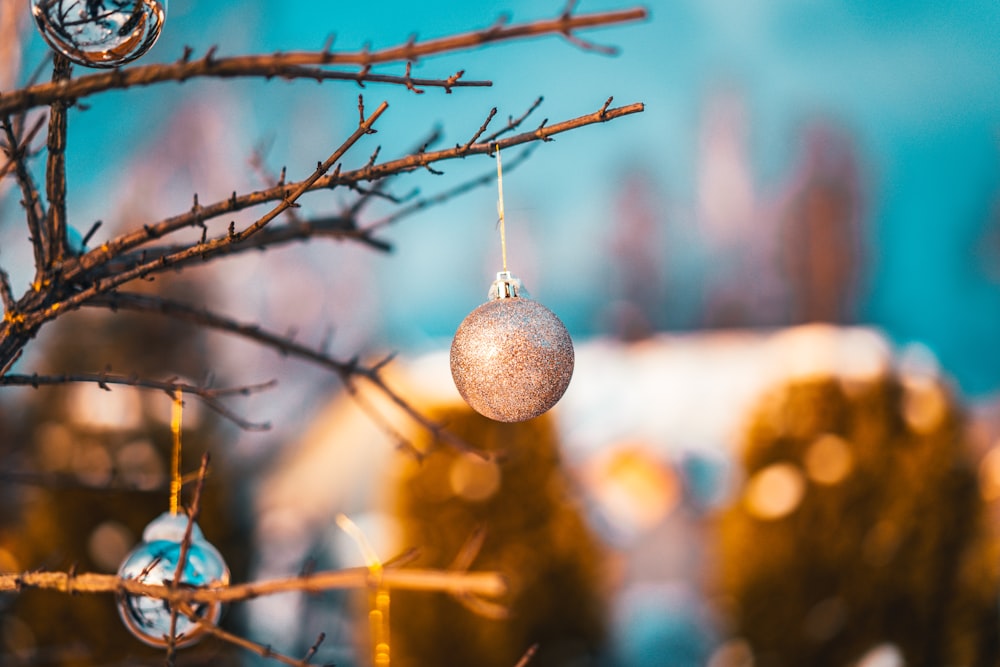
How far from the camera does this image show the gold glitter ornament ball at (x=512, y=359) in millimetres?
1319

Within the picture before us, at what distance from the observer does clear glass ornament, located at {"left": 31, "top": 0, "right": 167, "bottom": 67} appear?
1105 mm

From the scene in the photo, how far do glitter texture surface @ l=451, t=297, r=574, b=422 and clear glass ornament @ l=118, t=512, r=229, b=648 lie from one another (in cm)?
50

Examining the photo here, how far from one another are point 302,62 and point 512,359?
2.02ft

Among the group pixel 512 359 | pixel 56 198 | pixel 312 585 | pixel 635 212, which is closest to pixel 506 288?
pixel 512 359

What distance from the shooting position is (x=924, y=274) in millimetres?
8016

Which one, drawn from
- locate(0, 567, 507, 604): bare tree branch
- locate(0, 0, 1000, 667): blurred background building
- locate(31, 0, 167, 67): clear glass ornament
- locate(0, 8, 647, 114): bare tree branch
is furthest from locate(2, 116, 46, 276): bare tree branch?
locate(0, 0, 1000, 667): blurred background building

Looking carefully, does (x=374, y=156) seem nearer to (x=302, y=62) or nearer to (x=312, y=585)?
(x=302, y=62)

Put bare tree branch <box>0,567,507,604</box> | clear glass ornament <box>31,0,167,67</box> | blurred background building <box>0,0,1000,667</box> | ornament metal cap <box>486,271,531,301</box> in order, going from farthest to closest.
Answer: blurred background building <box>0,0,1000,667</box> → ornament metal cap <box>486,271,531,301</box> → clear glass ornament <box>31,0,167,67</box> → bare tree branch <box>0,567,507,604</box>

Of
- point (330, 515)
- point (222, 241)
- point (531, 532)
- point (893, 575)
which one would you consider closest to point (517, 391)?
point (222, 241)

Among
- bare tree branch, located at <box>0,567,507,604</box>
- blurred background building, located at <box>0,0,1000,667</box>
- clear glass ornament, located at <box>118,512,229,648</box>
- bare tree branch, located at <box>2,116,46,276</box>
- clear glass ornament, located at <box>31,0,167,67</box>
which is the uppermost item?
blurred background building, located at <box>0,0,1000,667</box>

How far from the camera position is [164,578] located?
4.15 feet

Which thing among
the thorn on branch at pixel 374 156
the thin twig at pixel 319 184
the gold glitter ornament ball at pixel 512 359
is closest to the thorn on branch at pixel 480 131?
the thin twig at pixel 319 184

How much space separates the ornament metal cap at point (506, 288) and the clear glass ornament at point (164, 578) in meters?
0.61

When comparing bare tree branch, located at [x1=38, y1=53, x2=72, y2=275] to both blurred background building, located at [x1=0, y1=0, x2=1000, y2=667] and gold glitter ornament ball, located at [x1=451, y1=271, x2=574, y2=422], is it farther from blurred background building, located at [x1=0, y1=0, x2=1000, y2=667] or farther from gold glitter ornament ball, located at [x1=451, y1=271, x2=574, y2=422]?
blurred background building, located at [x1=0, y1=0, x2=1000, y2=667]
